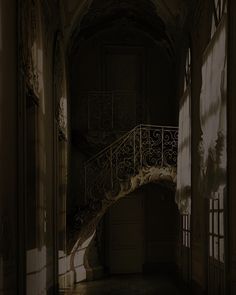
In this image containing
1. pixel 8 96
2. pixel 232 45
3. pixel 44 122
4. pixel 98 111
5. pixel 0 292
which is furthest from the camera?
pixel 98 111

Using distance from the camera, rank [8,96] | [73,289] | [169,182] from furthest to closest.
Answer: [169,182]
[73,289]
[8,96]

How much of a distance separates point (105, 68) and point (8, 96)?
29.6 ft

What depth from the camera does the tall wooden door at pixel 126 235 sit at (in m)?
14.2

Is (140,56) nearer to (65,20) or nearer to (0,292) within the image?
(65,20)

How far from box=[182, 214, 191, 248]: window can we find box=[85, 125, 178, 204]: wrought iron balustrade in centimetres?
145

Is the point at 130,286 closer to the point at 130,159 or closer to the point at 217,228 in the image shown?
the point at 130,159

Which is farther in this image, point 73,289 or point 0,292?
point 73,289

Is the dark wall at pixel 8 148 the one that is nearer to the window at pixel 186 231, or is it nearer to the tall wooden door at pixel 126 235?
the window at pixel 186 231

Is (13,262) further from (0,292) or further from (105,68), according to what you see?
(105,68)

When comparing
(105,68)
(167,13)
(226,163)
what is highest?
(167,13)

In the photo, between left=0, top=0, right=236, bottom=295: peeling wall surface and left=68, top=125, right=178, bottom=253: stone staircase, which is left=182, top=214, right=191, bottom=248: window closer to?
left=0, top=0, right=236, bottom=295: peeling wall surface

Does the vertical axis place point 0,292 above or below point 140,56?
below

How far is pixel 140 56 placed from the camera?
575 inches

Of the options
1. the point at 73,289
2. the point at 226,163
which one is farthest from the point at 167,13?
the point at 73,289
